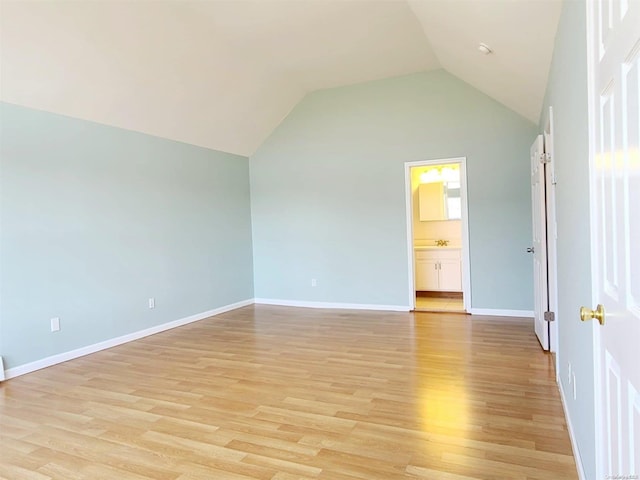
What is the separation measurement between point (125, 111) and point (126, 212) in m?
1.11

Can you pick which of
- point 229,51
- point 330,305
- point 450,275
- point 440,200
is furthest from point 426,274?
point 229,51

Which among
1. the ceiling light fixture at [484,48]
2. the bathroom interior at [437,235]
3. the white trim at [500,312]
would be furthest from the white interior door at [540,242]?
the bathroom interior at [437,235]

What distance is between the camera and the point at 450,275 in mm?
6469

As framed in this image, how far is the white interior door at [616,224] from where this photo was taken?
840 millimetres

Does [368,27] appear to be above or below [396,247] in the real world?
above

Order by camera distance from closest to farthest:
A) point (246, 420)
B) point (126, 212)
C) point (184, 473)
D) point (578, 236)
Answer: point (578, 236) < point (184, 473) < point (246, 420) < point (126, 212)

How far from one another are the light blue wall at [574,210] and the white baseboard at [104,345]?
4245 millimetres

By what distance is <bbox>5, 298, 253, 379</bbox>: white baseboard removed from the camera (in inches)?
143

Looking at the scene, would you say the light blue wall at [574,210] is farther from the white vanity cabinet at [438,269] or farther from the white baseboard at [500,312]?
the white vanity cabinet at [438,269]

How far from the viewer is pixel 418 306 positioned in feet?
19.6

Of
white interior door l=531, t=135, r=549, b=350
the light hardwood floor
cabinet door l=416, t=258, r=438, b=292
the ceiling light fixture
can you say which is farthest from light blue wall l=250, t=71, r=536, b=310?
the ceiling light fixture

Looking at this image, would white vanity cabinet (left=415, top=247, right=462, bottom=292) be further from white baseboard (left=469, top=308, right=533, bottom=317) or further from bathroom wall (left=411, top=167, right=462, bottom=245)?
white baseboard (left=469, top=308, right=533, bottom=317)

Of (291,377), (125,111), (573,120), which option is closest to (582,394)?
(573,120)

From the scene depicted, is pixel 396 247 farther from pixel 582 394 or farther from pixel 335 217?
pixel 582 394
